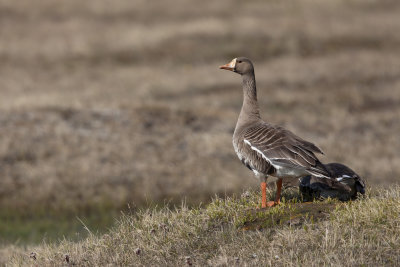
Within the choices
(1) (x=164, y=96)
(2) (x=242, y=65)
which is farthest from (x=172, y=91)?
(2) (x=242, y=65)

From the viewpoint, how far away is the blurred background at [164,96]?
1814cm

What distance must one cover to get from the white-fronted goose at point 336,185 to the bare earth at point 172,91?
2.41 meters

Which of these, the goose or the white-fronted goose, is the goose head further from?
the white-fronted goose

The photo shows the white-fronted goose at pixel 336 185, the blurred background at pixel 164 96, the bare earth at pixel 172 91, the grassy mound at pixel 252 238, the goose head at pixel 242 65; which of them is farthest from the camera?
the bare earth at pixel 172 91

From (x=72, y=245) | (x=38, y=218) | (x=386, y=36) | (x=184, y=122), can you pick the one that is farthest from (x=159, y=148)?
(x=386, y=36)

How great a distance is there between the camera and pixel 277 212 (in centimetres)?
855

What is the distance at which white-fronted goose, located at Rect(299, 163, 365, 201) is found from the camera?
359 inches

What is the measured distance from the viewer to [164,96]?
1180 inches

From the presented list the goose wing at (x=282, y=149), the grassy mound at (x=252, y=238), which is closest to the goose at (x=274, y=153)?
the goose wing at (x=282, y=149)

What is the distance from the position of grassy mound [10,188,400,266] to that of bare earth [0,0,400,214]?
1936 millimetres

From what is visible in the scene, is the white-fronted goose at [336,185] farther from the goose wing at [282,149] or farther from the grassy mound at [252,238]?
the goose wing at [282,149]

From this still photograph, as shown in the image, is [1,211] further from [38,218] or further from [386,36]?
[386,36]

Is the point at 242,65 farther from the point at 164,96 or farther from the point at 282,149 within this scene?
the point at 164,96

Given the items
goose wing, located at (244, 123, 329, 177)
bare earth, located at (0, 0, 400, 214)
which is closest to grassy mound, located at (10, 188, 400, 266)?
goose wing, located at (244, 123, 329, 177)
